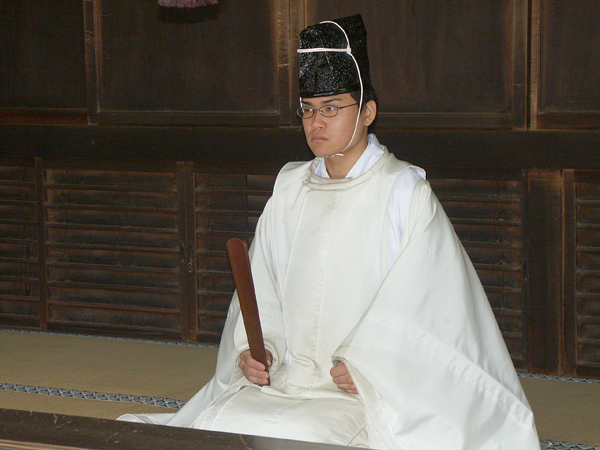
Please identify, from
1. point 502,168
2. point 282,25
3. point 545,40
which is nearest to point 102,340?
point 282,25

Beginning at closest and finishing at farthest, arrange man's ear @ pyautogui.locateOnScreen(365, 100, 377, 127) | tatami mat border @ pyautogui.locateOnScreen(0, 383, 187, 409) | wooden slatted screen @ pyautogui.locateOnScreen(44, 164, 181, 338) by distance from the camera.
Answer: man's ear @ pyautogui.locateOnScreen(365, 100, 377, 127) → tatami mat border @ pyautogui.locateOnScreen(0, 383, 187, 409) → wooden slatted screen @ pyautogui.locateOnScreen(44, 164, 181, 338)

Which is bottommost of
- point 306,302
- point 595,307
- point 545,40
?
point 595,307

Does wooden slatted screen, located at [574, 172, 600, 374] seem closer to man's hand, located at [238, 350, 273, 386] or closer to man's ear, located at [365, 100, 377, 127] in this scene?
man's ear, located at [365, 100, 377, 127]

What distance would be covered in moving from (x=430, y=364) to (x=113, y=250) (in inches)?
101

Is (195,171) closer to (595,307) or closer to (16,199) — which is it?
(16,199)

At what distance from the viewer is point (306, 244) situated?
→ 7.09 feet

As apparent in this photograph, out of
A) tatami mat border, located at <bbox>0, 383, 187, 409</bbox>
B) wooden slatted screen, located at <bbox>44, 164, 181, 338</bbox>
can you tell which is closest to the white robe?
tatami mat border, located at <bbox>0, 383, 187, 409</bbox>

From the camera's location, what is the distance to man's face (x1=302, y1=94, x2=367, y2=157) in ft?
6.86

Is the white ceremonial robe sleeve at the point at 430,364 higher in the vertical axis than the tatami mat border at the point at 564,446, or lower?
higher

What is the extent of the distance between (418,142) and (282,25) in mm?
802

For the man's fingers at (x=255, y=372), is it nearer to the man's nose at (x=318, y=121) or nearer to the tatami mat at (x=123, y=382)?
the man's nose at (x=318, y=121)

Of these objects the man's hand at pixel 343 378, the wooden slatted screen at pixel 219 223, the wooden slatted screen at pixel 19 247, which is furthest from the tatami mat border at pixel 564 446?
the wooden slatted screen at pixel 19 247

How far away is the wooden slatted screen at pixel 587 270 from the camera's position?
3336mm

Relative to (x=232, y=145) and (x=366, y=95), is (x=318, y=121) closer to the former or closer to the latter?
(x=366, y=95)
